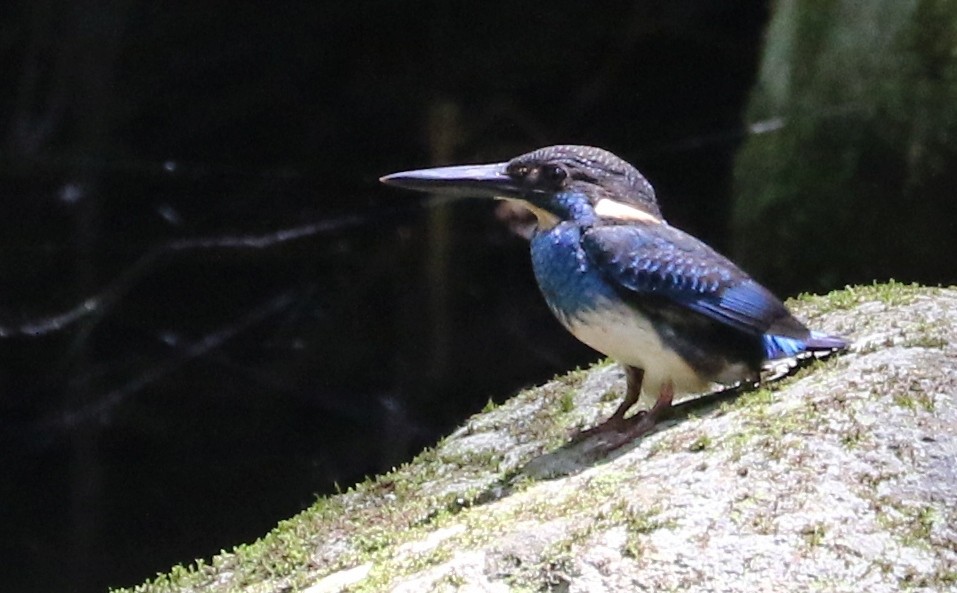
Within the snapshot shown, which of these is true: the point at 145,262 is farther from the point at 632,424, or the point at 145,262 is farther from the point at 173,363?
the point at 632,424

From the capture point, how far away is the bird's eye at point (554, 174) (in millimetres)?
2805

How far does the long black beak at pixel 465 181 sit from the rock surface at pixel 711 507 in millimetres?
562

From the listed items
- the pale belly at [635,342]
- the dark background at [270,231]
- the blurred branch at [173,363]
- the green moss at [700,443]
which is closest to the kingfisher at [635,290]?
the pale belly at [635,342]

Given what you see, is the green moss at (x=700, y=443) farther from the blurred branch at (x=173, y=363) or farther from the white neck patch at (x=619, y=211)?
the blurred branch at (x=173, y=363)

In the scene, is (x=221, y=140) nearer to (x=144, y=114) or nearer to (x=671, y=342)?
(x=144, y=114)

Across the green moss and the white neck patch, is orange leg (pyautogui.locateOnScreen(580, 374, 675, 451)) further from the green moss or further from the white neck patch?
the white neck patch

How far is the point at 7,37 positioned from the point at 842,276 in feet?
10.2

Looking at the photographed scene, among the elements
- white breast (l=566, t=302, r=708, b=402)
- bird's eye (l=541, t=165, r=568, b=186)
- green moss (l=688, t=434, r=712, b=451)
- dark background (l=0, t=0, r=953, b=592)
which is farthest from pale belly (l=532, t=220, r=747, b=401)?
dark background (l=0, t=0, r=953, b=592)

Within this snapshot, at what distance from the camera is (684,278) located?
268 centimetres

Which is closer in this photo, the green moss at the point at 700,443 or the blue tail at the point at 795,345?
the green moss at the point at 700,443

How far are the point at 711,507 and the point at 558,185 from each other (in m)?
0.89

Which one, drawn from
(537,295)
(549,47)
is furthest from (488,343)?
(549,47)

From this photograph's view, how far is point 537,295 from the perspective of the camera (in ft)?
17.2

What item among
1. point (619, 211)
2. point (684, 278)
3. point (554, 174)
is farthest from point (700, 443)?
point (554, 174)
